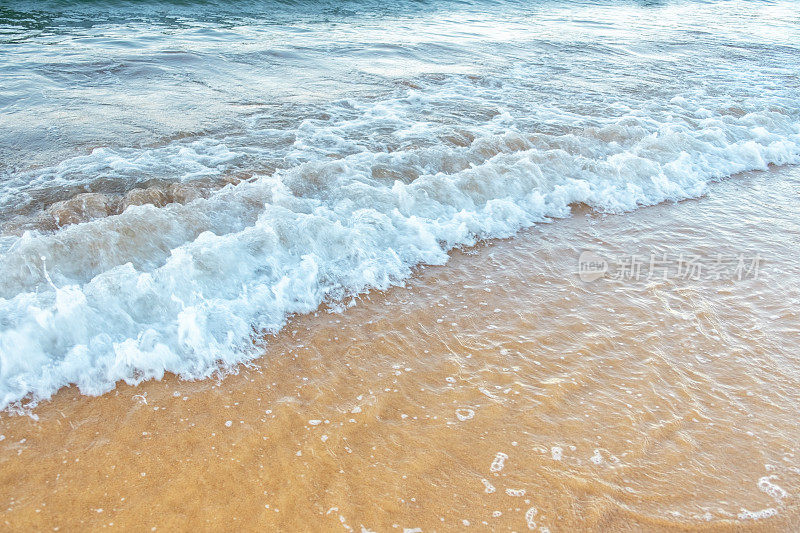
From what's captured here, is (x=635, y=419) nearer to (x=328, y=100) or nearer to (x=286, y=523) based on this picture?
(x=286, y=523)

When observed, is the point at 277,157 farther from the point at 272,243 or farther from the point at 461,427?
the point at 461,427

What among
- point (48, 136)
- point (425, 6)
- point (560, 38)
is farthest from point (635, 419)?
point (425, 6)

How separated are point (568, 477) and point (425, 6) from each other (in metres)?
16.4

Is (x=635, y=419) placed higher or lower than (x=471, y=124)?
lower

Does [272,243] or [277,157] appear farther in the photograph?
[277,157]

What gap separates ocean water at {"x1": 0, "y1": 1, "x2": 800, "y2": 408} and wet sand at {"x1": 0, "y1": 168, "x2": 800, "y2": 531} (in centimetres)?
33

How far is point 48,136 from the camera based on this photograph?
221 inches

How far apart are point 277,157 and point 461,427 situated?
3.74 meters

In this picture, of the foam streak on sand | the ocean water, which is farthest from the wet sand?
the ocean water

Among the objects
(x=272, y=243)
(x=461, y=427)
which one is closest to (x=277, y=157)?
(x=272, y=243)

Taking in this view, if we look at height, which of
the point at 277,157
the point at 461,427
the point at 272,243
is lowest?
the point at 461,427

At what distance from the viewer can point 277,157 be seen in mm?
5461

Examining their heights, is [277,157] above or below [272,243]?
above

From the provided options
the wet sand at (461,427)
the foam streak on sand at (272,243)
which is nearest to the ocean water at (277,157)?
the foam streak on sand at (272,243)
